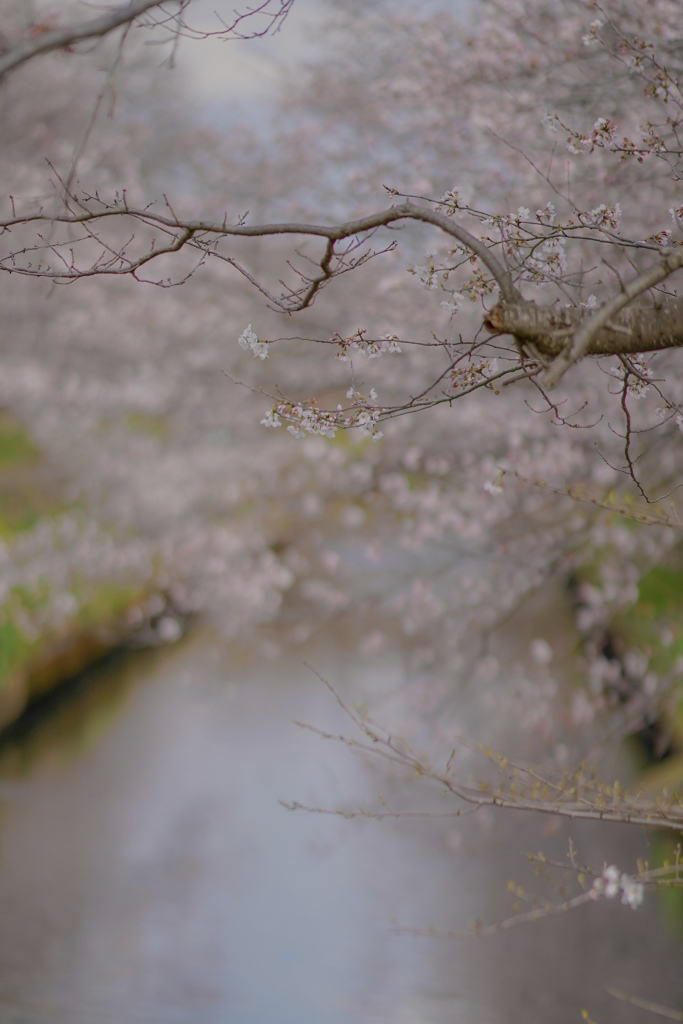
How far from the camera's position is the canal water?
4719 millimetres

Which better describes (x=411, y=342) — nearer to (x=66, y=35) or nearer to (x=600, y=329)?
(x=600, y=329)

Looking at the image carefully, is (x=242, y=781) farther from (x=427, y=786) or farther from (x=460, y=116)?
(x=460, y=116)

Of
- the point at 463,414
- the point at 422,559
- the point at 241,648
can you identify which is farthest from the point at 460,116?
the point at 241,648

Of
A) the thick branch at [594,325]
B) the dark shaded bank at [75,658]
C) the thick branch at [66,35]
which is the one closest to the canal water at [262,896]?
the dark shaded bank at [75,658]

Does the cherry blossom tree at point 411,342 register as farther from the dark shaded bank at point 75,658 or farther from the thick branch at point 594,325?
the dark shaded bank at point 75,658

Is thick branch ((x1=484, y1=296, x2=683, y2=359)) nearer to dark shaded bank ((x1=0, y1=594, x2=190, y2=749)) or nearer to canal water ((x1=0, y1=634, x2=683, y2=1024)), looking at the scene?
canal water ((x1=0, y1=634, x2=683, y2=1024))

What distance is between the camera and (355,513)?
6922 mm

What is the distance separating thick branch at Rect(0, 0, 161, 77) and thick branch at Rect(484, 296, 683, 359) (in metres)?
0.81

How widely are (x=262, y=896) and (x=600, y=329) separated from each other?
4641 mm

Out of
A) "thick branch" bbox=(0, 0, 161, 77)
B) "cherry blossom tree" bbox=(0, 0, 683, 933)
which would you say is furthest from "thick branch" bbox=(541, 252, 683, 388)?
"thick branch" bbox=(0, 0, 161, 77)

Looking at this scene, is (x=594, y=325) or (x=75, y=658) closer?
(x=594, y=325)

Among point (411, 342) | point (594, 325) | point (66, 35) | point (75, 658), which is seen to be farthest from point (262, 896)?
point (66, 35)

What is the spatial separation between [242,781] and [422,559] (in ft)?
7.94

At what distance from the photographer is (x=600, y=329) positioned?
77.7 inches
